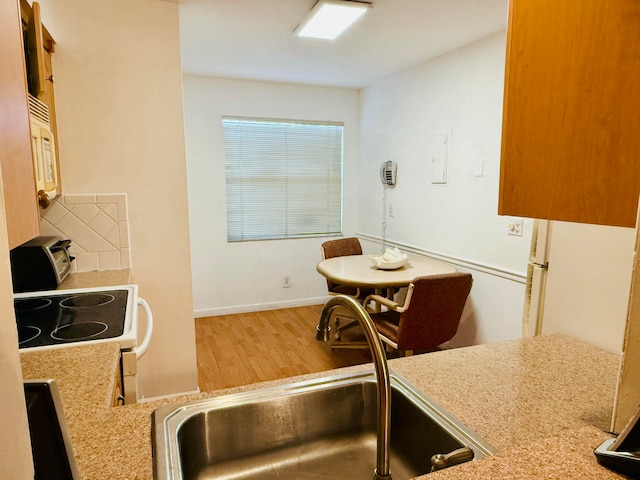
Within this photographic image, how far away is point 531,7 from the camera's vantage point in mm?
821

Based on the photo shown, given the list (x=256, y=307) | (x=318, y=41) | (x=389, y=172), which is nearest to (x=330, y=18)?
(x=318, y=41)

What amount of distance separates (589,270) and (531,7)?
33.0 inches

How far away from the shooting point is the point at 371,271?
307 centimetres

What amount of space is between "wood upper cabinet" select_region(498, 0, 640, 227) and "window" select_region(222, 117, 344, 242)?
3.59 metres

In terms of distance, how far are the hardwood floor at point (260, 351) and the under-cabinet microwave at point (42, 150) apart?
5.57 ft

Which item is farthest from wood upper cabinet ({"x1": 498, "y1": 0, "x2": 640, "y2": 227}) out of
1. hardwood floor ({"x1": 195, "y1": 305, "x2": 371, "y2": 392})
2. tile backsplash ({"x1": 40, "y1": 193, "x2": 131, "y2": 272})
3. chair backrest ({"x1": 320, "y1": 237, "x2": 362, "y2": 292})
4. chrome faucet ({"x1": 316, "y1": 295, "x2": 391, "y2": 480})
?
chair backrest ({"x1": 320, "y1": 237, "x2": 362, "y2": 292})

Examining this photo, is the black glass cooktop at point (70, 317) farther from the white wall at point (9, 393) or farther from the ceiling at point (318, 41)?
the ceiling at point (318, 41)

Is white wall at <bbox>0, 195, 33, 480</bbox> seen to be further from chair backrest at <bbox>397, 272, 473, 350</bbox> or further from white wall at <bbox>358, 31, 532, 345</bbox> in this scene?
white wall at <bbox>358, 31, 532, 345</bbox>

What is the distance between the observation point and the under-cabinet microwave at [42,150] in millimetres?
1550

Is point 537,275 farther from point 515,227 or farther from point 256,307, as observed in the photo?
point 256,307

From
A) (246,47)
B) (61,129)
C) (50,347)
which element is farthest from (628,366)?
(246,47)

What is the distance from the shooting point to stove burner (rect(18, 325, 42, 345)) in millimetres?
1301

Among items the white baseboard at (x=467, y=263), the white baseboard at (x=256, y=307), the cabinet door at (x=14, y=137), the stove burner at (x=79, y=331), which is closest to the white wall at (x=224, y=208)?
the white baseboard at (x=256, y=307)

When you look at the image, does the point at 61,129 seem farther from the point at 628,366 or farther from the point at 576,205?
the point at 628,366
